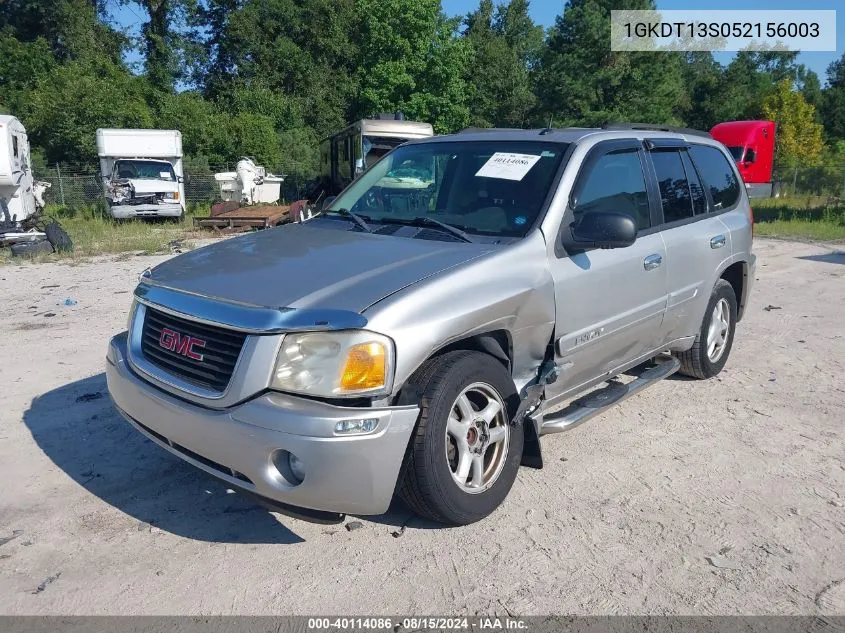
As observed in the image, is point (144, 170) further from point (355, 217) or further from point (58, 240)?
point (355, 217)

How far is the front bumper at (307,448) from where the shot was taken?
8.69 feet

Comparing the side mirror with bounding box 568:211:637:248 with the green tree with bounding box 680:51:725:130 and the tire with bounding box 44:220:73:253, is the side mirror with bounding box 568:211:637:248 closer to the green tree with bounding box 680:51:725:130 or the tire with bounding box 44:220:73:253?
the tire with bounding box 44:220:73:253

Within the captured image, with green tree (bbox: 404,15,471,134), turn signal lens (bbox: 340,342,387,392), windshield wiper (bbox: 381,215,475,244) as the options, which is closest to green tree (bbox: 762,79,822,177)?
green tree (bbox: 404,15,471,134)

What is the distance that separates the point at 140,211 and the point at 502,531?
19.1 m

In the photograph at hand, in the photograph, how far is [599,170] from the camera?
403cm

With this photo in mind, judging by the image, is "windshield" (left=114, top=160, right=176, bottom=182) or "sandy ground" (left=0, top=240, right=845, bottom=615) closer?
"sandy ground" (left=0, top=240, right=845, bottom=615)

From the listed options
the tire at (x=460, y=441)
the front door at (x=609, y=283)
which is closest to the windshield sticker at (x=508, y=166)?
the front door at (x=609, y=283)

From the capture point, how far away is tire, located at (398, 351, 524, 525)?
289 centimetres

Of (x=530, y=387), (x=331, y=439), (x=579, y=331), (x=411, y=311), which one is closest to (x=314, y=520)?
(x=331, y=439)

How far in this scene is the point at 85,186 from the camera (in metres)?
26.9

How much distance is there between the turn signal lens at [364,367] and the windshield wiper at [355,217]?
1342 mm

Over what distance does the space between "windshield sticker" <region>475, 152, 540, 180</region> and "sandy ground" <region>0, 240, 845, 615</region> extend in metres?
1.69

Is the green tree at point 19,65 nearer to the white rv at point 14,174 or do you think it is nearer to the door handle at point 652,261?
the white rv at point 14,174

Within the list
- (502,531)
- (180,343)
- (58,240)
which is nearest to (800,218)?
(58,240)
